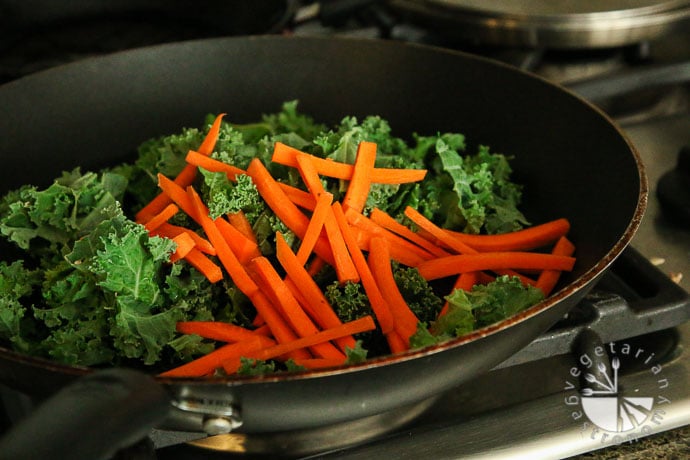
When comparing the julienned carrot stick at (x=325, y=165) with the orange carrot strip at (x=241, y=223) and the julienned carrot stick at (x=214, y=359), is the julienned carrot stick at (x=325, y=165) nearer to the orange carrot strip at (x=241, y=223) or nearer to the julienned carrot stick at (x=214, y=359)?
the orange carrot strip at (x=241, y=223)

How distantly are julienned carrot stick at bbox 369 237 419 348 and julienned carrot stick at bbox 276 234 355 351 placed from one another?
7cm

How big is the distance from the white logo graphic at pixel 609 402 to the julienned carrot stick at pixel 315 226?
43cm

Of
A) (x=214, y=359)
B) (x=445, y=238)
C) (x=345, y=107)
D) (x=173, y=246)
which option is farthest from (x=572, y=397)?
(x=345, y=107)

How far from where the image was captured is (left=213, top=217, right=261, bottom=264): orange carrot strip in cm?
109

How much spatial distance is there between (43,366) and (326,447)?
0.41 m

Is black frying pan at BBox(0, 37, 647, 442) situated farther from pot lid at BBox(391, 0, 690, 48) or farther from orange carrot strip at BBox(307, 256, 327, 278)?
pot lid at BBox(391, 0, 690, 48)

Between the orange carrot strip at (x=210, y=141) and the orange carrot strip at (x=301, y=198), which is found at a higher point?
the orange carrot strip at (x=210, y=141)

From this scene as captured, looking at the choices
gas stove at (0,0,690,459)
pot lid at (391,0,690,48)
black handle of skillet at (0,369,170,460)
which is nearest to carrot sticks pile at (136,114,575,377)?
gas stove at (0,0,690,459)

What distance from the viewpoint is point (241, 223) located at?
44.5 inches

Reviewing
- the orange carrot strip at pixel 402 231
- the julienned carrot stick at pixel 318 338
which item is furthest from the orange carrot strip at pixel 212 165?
the julienned carrot stick at pixel 318 338

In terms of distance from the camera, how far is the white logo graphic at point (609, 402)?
3.21 feet

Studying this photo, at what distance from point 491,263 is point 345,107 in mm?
552

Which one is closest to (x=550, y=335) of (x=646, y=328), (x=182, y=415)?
(x=646, y=328)

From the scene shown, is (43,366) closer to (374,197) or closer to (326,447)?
(326,447)
